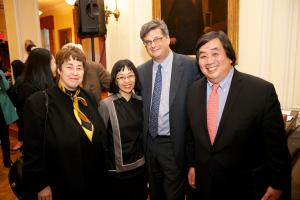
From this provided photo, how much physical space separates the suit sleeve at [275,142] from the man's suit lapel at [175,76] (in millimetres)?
776

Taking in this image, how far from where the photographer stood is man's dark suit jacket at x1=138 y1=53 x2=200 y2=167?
7.22 feet

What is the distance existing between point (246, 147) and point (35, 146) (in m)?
1.30

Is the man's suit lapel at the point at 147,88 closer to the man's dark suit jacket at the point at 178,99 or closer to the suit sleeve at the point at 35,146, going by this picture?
the man's dark suit jacket at the point at 178,99

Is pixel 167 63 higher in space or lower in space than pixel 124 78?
higher

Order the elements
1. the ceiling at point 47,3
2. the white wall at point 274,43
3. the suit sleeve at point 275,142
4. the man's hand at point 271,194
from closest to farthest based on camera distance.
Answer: the suit sleeve at point 275,142, the man's hand at point 271,194, the white wall at point 274,43, the ceiling at point 47,3

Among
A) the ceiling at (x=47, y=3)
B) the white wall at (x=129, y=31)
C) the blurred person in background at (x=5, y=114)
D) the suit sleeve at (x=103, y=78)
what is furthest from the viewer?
the ceiling at (x=47, y=3)

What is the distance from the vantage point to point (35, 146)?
5.67 feet

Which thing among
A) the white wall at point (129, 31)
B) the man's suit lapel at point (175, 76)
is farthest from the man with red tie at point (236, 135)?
the white wall at point (129, 31)

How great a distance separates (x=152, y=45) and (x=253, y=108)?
1005 mm

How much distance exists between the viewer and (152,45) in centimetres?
228

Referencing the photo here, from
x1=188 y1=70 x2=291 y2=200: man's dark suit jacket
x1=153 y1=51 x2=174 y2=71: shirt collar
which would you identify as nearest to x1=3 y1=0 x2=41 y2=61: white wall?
x1=153 y1=51 x2=174 y2=71: shirt collar

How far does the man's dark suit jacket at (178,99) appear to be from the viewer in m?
2.20

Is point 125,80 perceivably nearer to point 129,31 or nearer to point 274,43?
point 274,43

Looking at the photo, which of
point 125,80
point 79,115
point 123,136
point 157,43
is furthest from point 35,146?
point 157,43
